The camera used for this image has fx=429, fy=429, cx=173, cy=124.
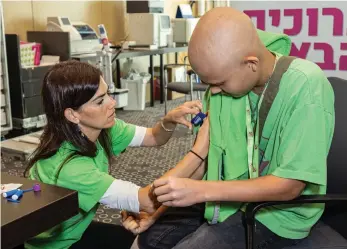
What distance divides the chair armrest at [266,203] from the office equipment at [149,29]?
15.5 feet

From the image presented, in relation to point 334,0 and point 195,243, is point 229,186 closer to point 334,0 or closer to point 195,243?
point 195,243

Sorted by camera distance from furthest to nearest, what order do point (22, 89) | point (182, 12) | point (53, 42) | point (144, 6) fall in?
1. point (182, 12)
2. point (144, 6)
3. point (53, 42)
4. point (22, 89)

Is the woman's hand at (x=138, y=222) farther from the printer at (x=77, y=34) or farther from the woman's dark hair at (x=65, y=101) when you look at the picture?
the printer at (x=77, y=34)

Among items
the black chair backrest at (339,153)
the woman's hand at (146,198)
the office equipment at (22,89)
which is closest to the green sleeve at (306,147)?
the black chair backrest at (339,153)

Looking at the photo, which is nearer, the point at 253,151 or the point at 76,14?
the point at 253,151

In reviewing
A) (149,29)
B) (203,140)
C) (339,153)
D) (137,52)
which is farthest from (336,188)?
(149,29)

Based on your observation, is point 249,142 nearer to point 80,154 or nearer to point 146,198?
point 146,198

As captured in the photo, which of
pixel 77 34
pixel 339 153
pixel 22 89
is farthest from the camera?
pixel 77 34

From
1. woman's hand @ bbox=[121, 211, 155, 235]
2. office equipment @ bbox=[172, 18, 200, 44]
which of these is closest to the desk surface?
office equipment @ bbox=[172, 18, 200, 44]

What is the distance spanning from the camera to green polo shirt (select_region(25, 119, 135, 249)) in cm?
128

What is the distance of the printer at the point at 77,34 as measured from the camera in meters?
4.76

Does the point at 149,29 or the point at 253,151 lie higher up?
the point at 149,29

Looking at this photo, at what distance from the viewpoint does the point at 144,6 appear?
5840mm

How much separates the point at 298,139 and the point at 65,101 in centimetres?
74
